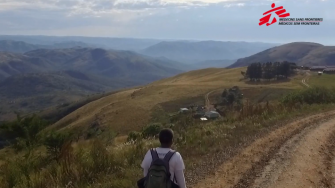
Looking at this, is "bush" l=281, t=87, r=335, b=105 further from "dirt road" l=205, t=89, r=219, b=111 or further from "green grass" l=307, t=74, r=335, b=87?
"green grass" l=307, t=74, r=335, b=87

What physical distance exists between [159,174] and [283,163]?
16.4 ft

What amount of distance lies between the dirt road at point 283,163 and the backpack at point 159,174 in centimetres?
280

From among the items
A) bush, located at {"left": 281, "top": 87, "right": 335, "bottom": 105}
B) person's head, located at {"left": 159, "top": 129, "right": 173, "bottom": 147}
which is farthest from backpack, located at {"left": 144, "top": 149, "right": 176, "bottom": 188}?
bush, located at {"left": 281, "top": 87, "right": 335, "bottom": 105}

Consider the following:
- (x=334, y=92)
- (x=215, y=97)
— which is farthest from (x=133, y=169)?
(x=215, y=97)

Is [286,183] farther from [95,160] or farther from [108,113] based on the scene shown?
[108,113]

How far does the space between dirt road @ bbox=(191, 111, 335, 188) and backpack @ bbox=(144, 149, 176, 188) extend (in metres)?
2.80

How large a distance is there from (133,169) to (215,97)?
56.8 metres

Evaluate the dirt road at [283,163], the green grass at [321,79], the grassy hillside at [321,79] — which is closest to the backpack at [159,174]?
the dirt road at [283,163]

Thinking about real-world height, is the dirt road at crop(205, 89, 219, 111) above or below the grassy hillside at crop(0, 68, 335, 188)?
below

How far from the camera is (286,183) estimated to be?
7.26 m

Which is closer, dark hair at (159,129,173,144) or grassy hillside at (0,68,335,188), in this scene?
dark hair at (159,129,173,144)

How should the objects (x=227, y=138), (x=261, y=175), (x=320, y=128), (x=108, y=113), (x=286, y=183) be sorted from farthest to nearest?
(x=108, y=113) → (x=320, y=128) → (x=227, y=138) → (x=261, y=175) → (x=286, y=183)

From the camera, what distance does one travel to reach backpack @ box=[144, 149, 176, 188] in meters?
4.60

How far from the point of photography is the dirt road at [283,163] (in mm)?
7348
